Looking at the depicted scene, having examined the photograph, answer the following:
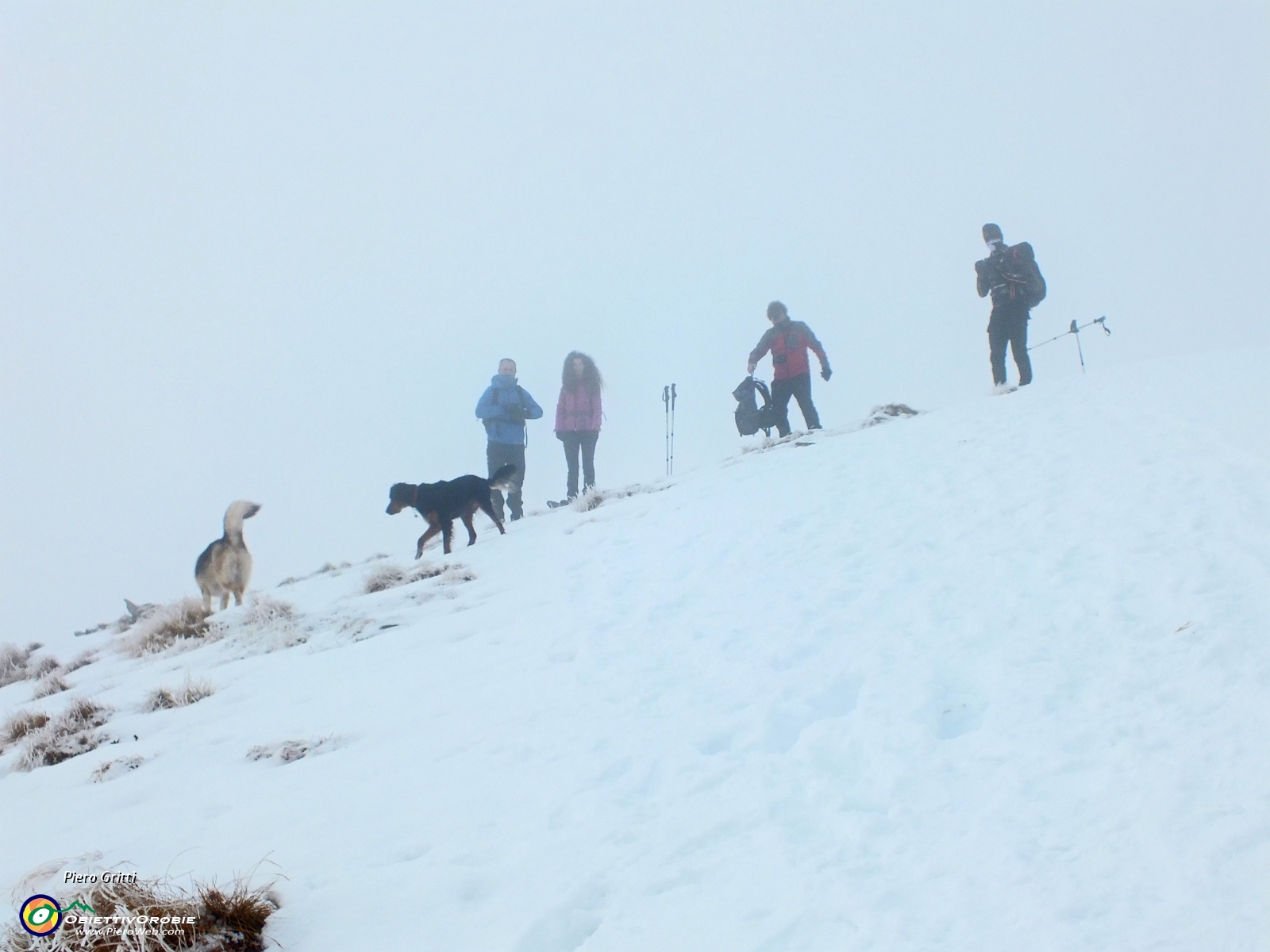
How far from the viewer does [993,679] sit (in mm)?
3711

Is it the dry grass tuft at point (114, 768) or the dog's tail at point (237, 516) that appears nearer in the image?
the dry grass tuft at point (114, 768)

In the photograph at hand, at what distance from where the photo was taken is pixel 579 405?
12.0m

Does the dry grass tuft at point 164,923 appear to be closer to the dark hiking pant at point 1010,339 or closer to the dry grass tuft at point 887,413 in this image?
the dry grass tuft at point 887,413

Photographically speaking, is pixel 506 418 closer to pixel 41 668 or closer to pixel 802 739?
pixel 41 668

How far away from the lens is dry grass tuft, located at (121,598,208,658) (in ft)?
27.3

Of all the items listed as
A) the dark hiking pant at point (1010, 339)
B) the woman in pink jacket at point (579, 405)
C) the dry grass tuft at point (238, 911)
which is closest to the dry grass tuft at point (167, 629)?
the woman in pink jacket at point (579, 405)

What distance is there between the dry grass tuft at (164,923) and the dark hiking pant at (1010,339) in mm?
9567

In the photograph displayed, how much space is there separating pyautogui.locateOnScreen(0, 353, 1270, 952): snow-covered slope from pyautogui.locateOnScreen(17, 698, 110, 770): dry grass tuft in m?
0.17

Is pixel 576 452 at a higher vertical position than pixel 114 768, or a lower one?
higher

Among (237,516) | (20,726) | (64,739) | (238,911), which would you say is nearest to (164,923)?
(238,911)

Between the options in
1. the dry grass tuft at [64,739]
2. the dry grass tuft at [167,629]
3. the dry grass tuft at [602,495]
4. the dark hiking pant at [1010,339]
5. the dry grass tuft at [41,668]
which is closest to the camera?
the dry grass tuft at [64,739]

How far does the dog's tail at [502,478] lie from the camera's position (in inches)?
431

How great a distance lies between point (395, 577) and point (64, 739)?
11.6 ft

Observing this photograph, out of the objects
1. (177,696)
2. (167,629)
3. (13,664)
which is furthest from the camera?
(13,664)
